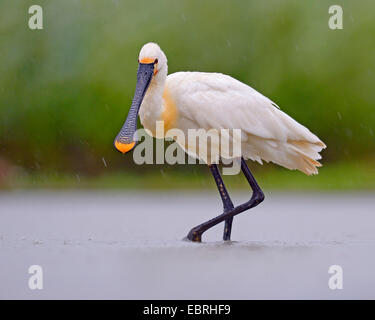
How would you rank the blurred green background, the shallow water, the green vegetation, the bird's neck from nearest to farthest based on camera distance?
1. the shallow water
2. the bird's neck
3. the green vegetation
4. the blurred green background

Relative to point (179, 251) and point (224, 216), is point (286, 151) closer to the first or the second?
point (224, 216)

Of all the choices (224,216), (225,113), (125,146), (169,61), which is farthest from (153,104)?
(169,61)

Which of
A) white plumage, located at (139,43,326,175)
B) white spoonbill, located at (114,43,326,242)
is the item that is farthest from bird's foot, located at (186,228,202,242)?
white plumage, located at (139,43,326,175)

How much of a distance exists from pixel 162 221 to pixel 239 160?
213 centimetres

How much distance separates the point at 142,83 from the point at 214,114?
635mm

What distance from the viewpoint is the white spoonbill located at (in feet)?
25.6

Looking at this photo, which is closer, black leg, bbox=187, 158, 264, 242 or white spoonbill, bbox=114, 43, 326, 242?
white spoonbill, bbox=114, 43, 326, 242

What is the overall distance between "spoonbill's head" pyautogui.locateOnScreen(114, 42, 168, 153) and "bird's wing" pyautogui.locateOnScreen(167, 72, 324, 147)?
0.17 m

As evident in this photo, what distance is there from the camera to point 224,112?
7914mm

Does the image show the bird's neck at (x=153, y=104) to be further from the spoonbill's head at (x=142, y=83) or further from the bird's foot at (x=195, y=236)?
the bird's foot at (x=195, y=236)

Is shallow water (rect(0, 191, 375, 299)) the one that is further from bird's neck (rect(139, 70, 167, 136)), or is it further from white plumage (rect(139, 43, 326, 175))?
bird's neck (rect(139, 70, 167, 136))

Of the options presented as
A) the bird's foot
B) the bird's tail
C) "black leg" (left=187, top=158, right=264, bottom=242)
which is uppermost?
the bird's tail

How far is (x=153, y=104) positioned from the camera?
778cm
